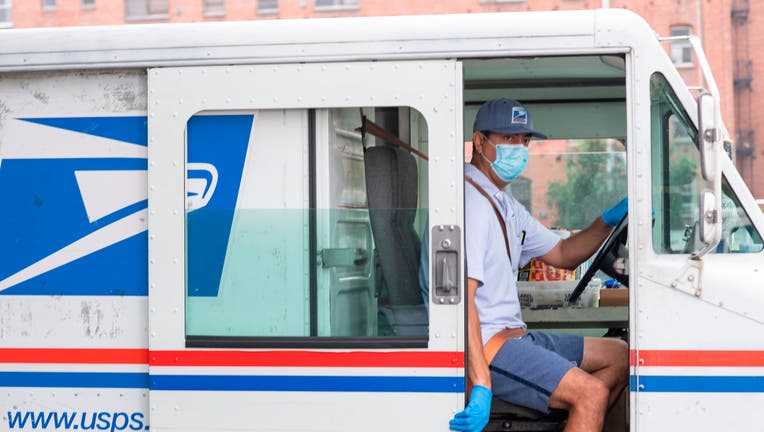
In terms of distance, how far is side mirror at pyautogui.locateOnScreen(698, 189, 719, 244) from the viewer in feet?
11.3

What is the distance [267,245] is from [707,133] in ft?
5.11

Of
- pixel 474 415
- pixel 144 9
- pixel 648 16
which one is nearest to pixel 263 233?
pixel 474 415

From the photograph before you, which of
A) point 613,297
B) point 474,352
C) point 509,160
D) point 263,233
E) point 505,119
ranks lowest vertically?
point 474,352

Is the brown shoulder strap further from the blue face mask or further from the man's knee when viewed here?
the man's knee

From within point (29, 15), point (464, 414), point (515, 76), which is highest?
point (29, 15)

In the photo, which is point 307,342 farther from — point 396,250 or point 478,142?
point 478,142

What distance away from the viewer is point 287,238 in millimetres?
3891

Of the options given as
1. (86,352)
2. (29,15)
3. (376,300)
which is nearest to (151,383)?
(86,352)

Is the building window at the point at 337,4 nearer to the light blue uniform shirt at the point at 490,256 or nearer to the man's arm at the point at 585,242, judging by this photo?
the man's arm at the point at 585,242

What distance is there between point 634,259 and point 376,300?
921 mm

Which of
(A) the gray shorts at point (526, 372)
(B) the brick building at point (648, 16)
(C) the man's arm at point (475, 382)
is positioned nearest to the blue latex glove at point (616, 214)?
(A) the gray shorts at point (526, 372)

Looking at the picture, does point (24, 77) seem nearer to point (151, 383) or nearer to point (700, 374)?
point (151, 383)

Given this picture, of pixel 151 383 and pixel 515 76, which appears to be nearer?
pixel 151 383

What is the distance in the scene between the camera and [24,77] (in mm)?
4051
